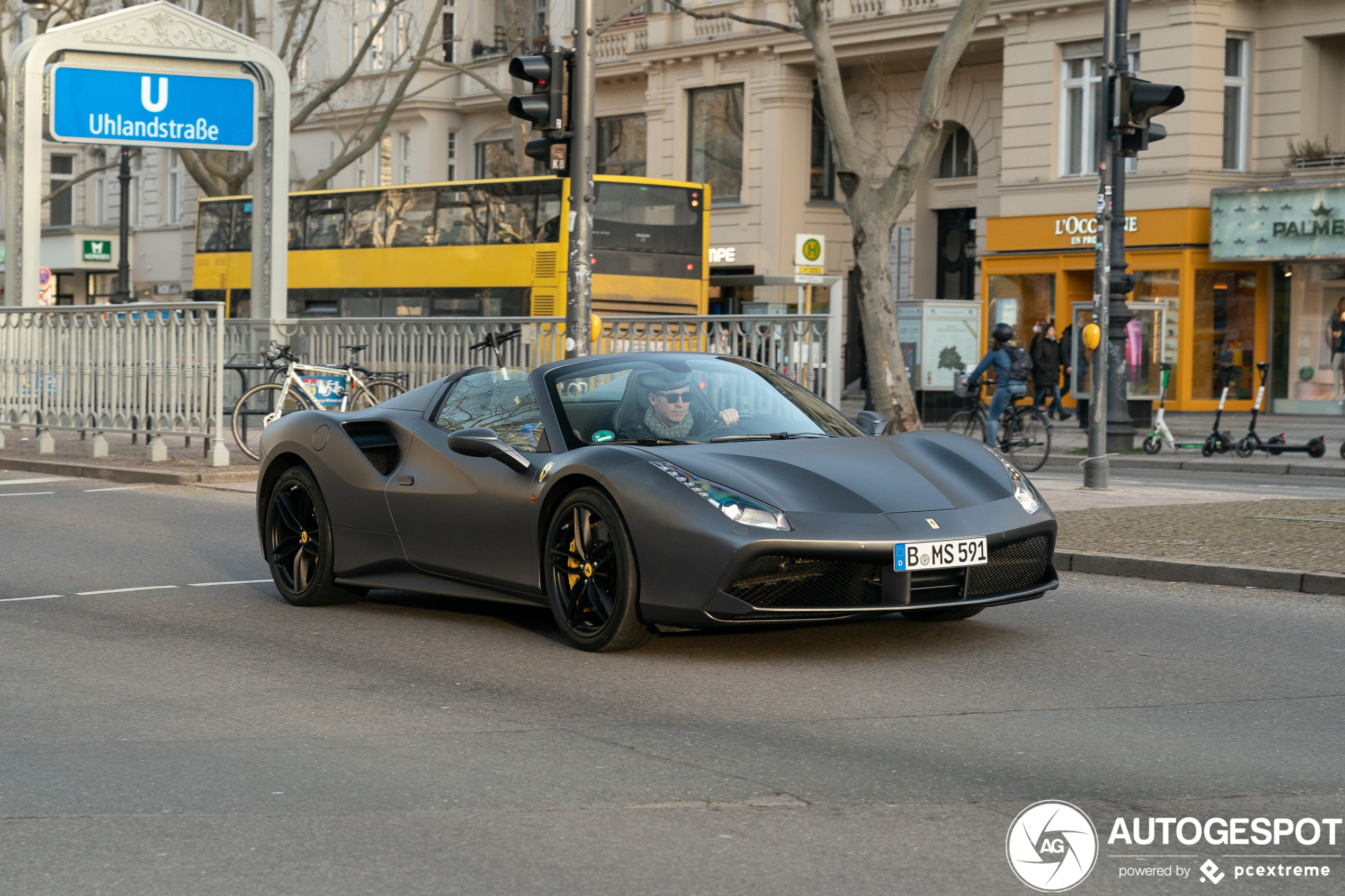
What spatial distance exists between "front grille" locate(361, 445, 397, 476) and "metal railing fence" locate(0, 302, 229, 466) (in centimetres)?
898

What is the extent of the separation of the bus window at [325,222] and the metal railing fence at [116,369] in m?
10.1

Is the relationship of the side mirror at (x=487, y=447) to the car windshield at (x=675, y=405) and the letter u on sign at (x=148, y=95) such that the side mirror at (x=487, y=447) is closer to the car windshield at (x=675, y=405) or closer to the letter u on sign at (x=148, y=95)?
the car windshield at (x=675, y=405)

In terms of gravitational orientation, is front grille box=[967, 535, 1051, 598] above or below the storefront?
below

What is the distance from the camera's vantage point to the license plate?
6.76m

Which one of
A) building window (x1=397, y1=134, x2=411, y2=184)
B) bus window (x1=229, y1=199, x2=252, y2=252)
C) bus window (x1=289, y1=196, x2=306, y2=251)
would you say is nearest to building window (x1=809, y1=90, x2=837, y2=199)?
bus window (x1=229, y1=199, x2=252, y2=252)

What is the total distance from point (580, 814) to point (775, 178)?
34.9 m

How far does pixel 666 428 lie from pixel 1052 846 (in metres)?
3.50

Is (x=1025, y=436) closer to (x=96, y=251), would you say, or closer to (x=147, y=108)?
(x=147, y=108)

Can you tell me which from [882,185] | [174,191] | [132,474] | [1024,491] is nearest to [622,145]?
[174,191]

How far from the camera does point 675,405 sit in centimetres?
773

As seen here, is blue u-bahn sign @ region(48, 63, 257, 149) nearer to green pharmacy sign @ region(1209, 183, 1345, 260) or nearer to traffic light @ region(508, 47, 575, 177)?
traffic light @ region(508, 47, 575, 177)

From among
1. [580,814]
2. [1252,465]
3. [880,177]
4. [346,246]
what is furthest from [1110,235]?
[580,814]

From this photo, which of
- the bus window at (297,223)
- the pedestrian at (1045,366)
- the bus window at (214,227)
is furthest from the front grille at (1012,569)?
the bus window at (214,227)

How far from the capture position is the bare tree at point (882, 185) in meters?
21.4
